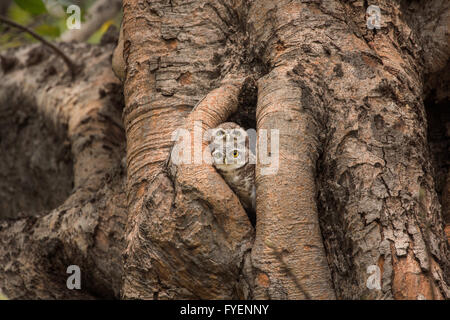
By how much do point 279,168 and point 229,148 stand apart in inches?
9.7

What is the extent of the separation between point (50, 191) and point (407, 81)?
3.09 m

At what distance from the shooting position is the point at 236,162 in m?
2.47

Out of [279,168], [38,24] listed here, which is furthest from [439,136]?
[38,24]

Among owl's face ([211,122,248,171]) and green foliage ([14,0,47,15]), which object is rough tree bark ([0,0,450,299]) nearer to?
owl's face ([211,122,248,171])

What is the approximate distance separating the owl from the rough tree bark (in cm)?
8

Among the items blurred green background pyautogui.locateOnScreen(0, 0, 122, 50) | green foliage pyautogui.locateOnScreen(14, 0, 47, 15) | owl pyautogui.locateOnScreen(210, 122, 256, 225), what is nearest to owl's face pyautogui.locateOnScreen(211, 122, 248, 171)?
owl pyautogui.locateOnScreen(210, 122, 256, 225)

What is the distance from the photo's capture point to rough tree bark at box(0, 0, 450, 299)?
2305 millimetres

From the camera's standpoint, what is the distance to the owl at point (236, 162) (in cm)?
247

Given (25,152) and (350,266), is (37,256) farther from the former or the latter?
(350,266)

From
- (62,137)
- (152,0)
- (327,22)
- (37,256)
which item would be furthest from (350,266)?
(62,137)

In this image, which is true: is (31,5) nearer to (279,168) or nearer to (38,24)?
(279,168)

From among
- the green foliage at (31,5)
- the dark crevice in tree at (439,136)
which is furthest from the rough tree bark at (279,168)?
the green foliage at (31,5)

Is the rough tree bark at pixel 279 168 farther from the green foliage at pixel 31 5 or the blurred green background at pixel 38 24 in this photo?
the blurred green background at pixel 38 24

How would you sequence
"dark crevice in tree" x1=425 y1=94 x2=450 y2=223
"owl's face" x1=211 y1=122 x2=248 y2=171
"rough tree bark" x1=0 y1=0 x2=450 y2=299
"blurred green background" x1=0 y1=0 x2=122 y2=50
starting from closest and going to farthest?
"rough tree bark" x1=0 y1=0 x2=450 y2=299 → "owl's face" x1=211 y1=122 x2=248 y2=171 → "dark crevice in tree" x1=425 y1=94 x2=450 y2=223 → "blurred green background" x1=0 y1=0 x2=122 y2=50
